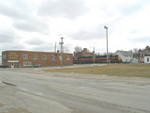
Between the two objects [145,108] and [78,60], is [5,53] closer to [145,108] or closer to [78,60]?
[78,60]

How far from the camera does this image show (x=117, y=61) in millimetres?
72500

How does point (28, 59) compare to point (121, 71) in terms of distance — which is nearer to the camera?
point (121, 71)

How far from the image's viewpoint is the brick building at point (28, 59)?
57656 millimetres

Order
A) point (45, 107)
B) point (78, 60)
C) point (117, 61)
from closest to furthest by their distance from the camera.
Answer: point (45, 107) < point (117, 61) < point (78, 60)

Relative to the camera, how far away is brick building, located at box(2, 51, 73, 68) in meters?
57.7

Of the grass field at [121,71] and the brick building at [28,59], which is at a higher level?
the brick building at [28,59]

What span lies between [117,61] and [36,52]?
3652 centimetres

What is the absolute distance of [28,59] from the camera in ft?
200

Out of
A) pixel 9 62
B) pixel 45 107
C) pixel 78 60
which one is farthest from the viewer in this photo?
pixel 78 60

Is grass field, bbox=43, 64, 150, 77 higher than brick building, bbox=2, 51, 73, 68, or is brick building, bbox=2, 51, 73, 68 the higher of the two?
brick building, bbox=2, 51, 73, 68

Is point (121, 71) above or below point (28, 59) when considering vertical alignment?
below

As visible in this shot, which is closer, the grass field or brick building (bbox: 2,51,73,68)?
the grass field

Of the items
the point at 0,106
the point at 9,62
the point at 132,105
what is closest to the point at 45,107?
the point at 0,106

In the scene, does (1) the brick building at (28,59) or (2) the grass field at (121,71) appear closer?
(2) the grass field at (121,71)
